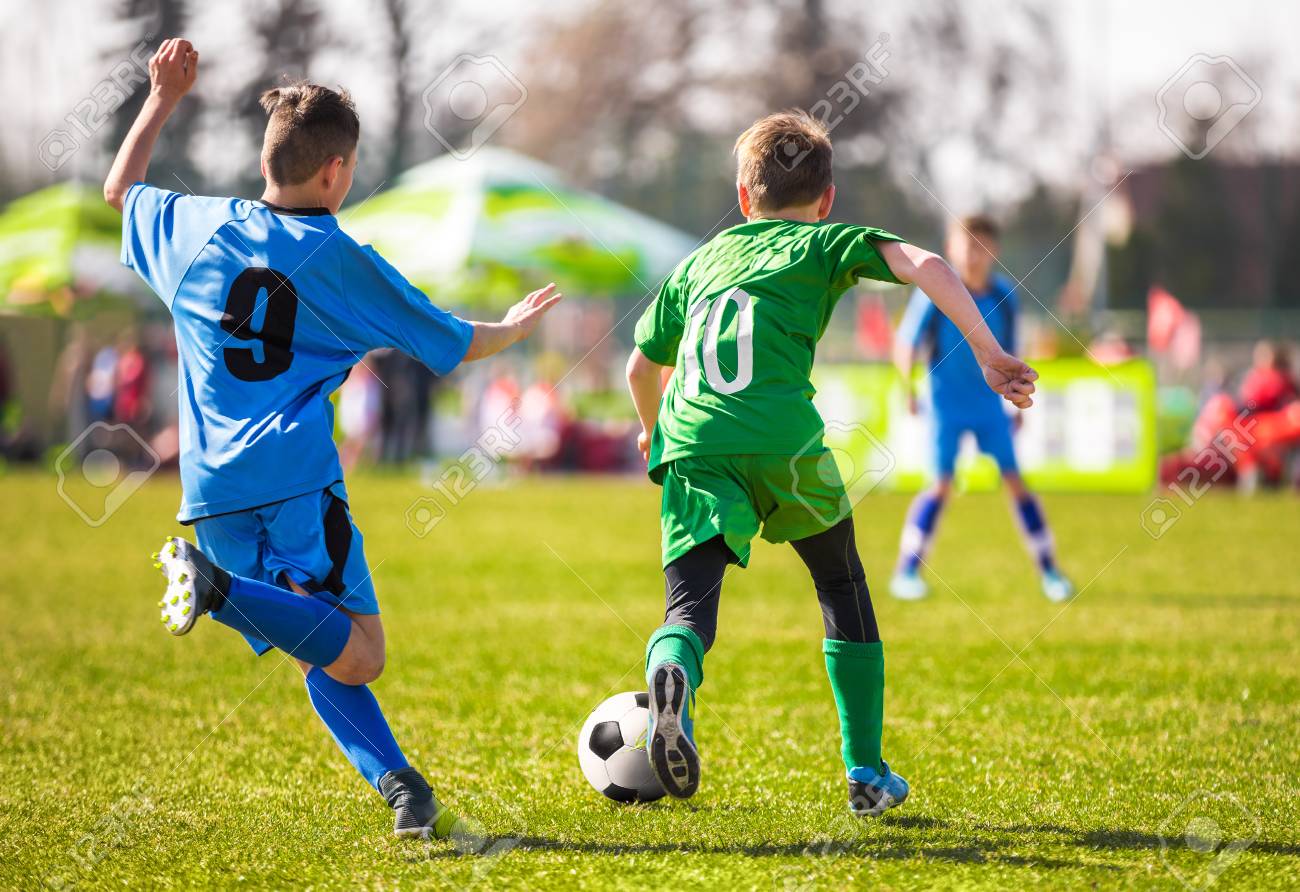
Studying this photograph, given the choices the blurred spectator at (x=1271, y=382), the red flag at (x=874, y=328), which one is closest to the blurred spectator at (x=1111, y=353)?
the blurred spectator at (x=1271, y=382)

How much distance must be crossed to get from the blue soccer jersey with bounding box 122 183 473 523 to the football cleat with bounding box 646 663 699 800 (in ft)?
3.02

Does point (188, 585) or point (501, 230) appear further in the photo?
point (501, 230)

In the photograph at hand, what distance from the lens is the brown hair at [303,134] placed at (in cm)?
345

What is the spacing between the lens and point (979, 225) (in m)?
8.45

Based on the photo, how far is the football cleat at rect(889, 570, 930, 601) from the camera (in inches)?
334

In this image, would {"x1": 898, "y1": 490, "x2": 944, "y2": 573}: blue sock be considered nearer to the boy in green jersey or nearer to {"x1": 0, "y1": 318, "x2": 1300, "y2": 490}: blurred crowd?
the boy in green jersey

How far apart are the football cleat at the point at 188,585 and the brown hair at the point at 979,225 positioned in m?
6.09

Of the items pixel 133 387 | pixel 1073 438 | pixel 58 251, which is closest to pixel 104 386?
pixel 133 387

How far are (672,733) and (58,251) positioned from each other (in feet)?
53.6

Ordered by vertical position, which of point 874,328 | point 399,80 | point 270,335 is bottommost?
point 874,328

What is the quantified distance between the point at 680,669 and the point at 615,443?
61.1 feet

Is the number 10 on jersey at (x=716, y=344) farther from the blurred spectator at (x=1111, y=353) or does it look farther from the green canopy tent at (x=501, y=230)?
the blurred spectator at (x=1111, y=353)

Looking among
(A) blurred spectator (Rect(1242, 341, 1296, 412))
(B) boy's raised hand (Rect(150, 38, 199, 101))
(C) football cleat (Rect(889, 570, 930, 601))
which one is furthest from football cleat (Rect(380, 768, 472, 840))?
(A) blurred spectator (Rect(1242, 341, 1296, 412))

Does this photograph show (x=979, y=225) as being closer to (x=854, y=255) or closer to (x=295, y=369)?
(x=854, y=255)
